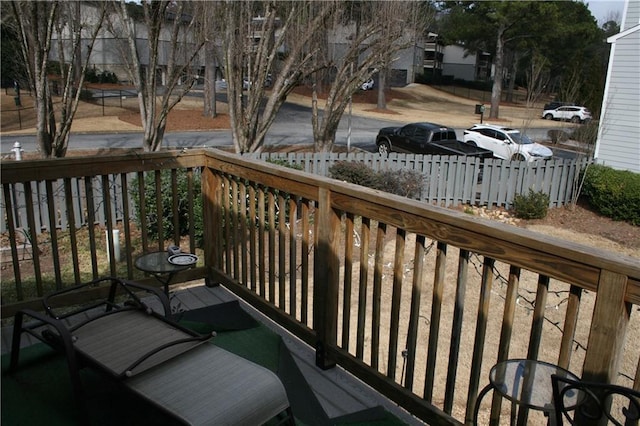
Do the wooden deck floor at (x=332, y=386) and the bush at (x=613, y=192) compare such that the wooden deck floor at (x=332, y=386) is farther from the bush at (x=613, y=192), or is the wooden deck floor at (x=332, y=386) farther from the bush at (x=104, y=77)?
the bush at (x=104, y=77)

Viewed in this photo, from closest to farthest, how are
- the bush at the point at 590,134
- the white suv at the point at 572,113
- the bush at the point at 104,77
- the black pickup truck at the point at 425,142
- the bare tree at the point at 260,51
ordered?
the bare tree at the point at 260,51 < the bush at the point at 590,134 < the black pickup truck at the point at 425,142 < the white suv at the point at 572,113 < the bush at the point at 104,77

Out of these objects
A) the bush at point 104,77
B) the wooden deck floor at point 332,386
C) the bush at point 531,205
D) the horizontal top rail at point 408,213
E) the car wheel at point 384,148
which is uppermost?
the bush at point 104,77

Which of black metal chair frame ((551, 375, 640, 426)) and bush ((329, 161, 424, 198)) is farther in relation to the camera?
bush ((329, 161, 424, 198))

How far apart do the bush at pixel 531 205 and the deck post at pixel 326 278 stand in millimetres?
9080

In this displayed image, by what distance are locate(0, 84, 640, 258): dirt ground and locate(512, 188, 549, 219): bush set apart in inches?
6.7

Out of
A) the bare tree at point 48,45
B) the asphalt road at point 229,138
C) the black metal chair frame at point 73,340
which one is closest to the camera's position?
the black metal chair frame at point 73,340

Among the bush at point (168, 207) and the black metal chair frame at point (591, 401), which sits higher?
the black metal chair frame at point (591, 401)

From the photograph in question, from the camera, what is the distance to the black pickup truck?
1392cm

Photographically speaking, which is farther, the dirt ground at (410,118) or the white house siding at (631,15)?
the white house siding at (631,15)

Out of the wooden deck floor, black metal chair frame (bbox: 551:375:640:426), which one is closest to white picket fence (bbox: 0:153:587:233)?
the wooden deck floor

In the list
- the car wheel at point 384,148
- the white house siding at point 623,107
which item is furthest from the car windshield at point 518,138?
the car wheel at point 384,148

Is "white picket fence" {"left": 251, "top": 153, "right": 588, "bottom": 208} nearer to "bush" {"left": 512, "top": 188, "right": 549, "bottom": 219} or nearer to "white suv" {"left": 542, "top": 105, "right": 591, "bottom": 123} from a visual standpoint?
"bush" {"left": 512, "top": 188, "right": 549, "bottom": 219}

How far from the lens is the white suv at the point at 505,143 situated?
49.3 feet

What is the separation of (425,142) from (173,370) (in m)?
13.4
